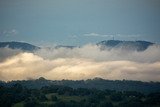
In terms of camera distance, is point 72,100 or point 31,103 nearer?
point 31,103

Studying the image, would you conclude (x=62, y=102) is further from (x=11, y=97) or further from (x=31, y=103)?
(x=11, y=97)

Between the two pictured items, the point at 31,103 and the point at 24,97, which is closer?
the point at 31,103

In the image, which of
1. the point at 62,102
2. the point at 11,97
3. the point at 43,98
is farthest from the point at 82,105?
the point at 11,97

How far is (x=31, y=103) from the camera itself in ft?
594

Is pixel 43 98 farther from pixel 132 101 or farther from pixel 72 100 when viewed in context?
pixel 132 101

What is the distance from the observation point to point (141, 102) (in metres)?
195

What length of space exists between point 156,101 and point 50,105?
2320 inches

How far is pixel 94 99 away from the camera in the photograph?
19762 cm

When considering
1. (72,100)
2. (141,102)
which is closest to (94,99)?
(72,100)

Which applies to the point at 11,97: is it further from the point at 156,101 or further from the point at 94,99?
the point at 156,101

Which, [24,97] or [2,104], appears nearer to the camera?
[2,104]

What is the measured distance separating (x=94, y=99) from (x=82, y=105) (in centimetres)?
1424

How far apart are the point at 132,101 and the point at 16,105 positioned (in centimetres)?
6186

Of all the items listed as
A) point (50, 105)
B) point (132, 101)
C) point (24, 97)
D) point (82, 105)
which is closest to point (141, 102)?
point (132, 101)
